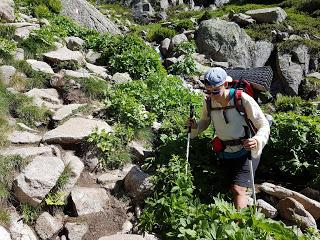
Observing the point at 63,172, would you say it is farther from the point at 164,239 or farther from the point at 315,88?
the point at 315,88

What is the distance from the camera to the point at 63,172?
6590mm

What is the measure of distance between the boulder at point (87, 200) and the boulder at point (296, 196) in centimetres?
284

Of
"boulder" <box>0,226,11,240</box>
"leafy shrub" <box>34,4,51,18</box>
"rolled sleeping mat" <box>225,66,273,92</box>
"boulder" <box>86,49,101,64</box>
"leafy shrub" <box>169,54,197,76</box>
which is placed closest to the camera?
"boulder" <box>0,226,11,240</box>

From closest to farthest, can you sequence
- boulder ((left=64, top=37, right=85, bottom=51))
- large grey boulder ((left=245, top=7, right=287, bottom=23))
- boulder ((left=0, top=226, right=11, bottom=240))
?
boulder ((left=0, top=226, right=11, bottom=240)), boulder ((left=64, top=37, right=85, bottom=51)), large grey boulder ((left=245, top=7, right=287, bottom=23))

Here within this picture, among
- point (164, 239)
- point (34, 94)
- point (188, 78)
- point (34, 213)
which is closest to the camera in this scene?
point (164, 239)

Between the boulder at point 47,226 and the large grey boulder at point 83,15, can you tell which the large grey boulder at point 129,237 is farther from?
the large grey boulder at point 83,15

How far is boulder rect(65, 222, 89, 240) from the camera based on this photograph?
574 centimetres

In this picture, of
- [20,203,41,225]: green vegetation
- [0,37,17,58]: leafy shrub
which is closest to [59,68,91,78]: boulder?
[0,37,17,58]: leafy shrub

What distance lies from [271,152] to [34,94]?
5552mm

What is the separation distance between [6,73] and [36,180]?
4.60 meters

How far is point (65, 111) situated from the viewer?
28.1 feet

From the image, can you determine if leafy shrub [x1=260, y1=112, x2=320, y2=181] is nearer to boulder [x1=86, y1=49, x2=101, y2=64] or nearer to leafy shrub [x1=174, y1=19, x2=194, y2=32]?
boulder [x1=86, y1=49, x2=101, y2=64]

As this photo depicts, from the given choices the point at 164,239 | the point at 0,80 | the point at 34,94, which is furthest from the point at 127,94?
the point at 164,239

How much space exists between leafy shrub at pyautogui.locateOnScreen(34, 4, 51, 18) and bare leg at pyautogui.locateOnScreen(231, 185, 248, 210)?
12918mm
